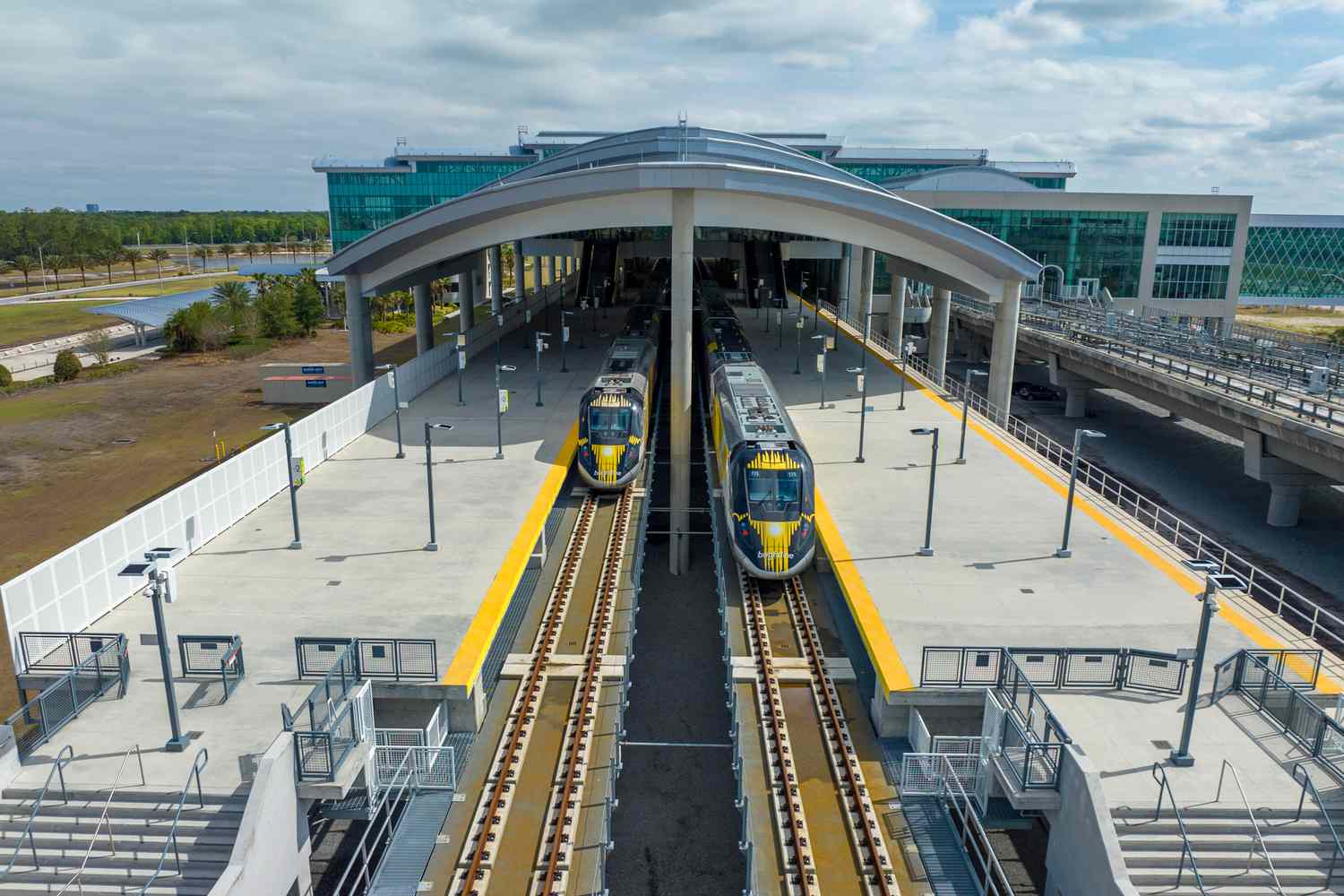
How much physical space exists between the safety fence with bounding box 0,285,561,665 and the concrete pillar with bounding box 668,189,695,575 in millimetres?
11413

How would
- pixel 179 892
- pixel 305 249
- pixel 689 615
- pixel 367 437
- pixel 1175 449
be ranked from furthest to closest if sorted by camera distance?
pixel 305 249 < pixel 1175 449 < pixel 367 437 < pixel 689 615 < pixel 179 892

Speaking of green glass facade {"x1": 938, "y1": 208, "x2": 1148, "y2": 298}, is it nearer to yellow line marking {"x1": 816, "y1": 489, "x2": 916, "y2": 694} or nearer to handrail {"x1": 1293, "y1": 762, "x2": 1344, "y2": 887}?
yellow line marking {"x1": 816, "y1": 489, "x2": 916, "y2": 694}

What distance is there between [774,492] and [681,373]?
9016mm

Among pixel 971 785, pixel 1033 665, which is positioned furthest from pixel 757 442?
pixel 971 785

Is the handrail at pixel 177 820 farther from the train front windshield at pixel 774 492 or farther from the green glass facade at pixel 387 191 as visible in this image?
the green glass facade at pixel 387 191

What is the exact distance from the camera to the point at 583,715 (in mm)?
16828

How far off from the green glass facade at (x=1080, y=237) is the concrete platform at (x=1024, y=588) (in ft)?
130

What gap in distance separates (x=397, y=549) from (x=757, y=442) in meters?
9.09

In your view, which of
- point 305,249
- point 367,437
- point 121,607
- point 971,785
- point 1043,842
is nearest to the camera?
point 971,785

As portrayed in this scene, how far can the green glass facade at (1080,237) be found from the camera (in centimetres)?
6481

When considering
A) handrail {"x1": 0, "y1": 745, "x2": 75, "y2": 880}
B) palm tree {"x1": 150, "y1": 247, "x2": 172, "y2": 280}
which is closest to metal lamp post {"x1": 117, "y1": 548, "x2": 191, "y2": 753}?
handrail {"x1": 0, "y1": 745, "x2": 75, "y2": 880}

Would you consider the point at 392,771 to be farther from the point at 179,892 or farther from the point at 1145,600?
the point at 1145,600

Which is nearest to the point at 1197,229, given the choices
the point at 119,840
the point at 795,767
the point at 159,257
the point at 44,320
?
the point at 795,767

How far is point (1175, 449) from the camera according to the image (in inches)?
1697
